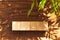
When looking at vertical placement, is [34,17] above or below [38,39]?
above

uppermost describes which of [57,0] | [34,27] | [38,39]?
[57,0]

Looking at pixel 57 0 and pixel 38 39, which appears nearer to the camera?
pixel 57 0

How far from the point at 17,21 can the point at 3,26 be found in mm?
245

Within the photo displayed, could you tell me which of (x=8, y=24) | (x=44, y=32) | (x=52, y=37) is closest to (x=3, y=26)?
(x=8, y=24)

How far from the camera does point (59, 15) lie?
97.6 inches

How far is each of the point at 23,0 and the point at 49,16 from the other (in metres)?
0.51

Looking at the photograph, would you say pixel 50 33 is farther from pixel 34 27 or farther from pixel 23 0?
pixel 23 0

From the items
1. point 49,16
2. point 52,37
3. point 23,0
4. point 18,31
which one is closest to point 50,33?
point 52,37

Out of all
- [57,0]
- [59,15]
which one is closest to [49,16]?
[59,15]

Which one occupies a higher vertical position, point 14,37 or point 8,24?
point 8,24

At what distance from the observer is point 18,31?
95.5 inches

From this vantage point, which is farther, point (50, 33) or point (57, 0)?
point (50, 33)

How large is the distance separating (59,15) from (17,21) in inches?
27.6

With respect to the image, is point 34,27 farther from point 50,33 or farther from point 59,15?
point 59,15
